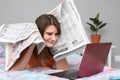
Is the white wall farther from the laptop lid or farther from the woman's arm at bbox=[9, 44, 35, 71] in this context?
the laptop lid

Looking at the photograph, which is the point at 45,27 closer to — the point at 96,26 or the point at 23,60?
the point at 23,60

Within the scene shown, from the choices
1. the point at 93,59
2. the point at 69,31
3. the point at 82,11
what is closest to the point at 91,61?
the point at 93,59

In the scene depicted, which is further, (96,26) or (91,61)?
(96,26)

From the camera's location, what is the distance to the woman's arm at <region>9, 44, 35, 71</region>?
0.92 meters

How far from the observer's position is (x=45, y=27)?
102cm

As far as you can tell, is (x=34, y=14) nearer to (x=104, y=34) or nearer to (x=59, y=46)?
(x=104, y=34)

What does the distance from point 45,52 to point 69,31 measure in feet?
0.62

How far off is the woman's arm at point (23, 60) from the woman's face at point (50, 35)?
0.08m

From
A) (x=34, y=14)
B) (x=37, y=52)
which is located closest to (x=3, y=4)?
(x=34, y=14)

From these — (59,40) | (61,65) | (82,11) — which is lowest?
(61,65)

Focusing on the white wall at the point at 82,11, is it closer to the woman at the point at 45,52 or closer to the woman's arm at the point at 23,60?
the woman at the point at 45,52

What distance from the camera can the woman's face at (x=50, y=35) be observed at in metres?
0.98

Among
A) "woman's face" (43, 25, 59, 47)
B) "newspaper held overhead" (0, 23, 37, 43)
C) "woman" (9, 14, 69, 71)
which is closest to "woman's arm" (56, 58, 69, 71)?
"woman" (9, 14, 69, 71)

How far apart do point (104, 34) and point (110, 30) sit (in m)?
0.08
